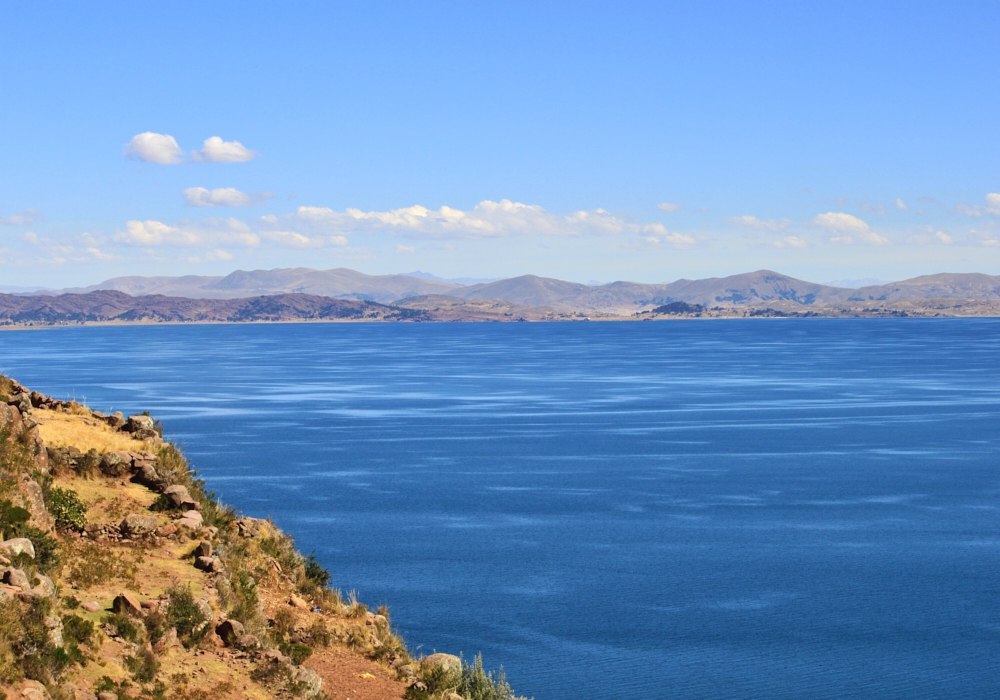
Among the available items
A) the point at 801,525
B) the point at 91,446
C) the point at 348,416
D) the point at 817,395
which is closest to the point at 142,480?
the point at 91,446

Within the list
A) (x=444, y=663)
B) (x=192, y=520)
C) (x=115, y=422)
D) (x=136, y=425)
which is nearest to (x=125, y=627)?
(x=192, y=520)

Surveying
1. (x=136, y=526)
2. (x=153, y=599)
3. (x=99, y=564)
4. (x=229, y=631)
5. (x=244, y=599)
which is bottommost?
(x=229, y=631)

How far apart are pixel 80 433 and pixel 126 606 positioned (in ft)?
37.7

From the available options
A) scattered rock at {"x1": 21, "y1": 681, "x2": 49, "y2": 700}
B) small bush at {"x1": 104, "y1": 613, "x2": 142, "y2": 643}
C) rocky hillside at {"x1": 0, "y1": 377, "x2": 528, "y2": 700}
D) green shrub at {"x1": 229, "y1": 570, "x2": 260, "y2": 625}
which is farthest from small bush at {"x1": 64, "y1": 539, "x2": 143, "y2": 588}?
scattered rock at {"x1": 21, "y1": 681, "x2": 49, "y2": 700}

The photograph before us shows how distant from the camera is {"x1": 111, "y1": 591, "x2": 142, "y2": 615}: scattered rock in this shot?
21172 millimetres

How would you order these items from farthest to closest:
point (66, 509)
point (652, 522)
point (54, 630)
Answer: point (652, 522) < point (66, 509) < point (54, 630)

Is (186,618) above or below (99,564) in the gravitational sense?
below

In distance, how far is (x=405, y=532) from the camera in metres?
49.7

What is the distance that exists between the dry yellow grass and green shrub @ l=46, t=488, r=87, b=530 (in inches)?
134

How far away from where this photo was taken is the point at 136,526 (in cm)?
2567

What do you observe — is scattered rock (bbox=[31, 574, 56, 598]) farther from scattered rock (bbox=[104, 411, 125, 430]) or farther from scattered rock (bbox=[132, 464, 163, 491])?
scattered rock (bbox=[104, 411, 125, 430])

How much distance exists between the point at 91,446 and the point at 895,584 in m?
29.9

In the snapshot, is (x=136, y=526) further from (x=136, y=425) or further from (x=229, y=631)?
(x=136, y=425)

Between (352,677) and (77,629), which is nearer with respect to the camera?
(77,629)
